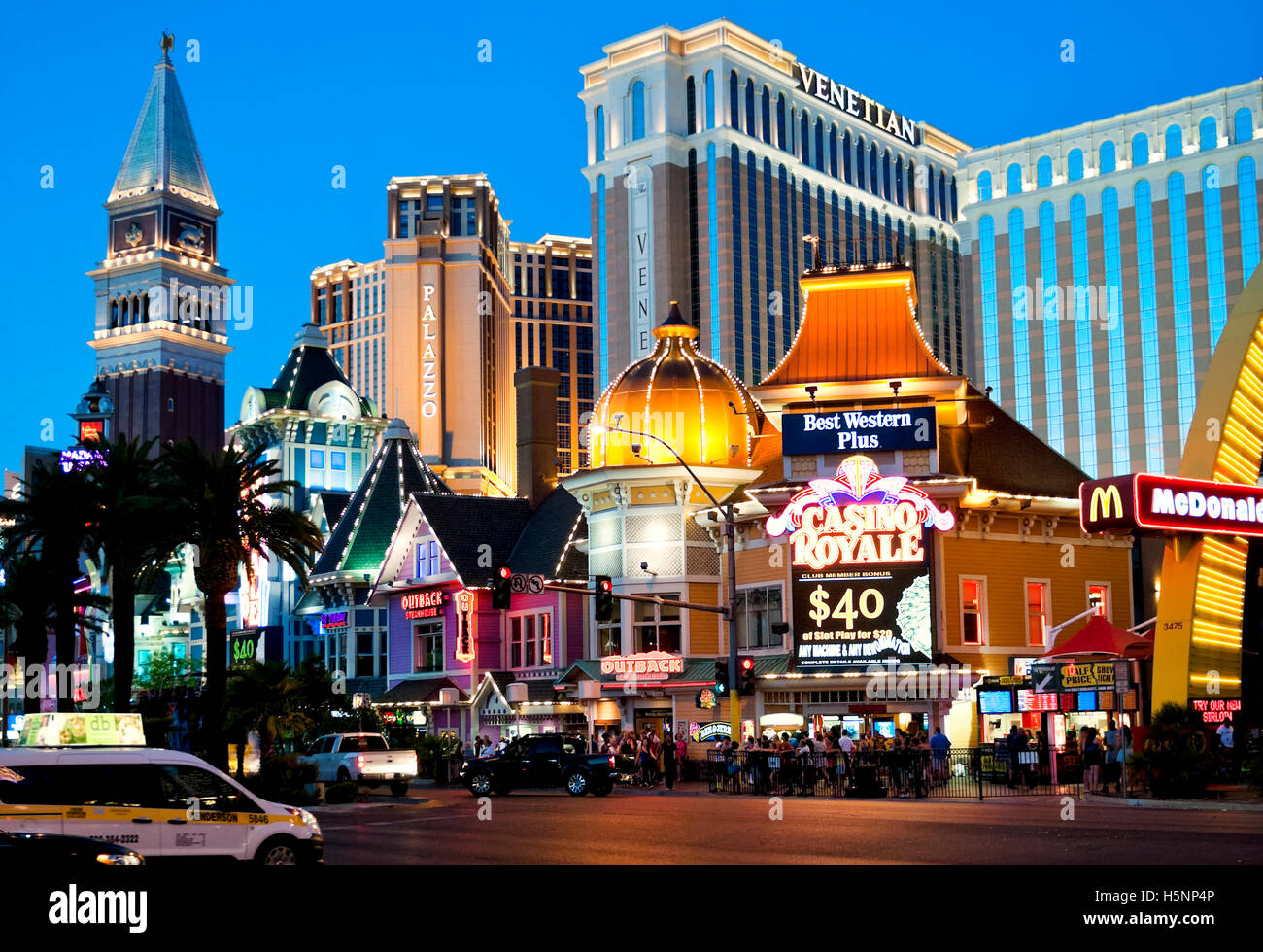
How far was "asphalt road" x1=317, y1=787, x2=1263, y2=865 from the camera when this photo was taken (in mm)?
20281

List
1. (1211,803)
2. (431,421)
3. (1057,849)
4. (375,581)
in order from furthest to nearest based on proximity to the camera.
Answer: (431,421) < (375,581) < (1211,803) < (1057,849)

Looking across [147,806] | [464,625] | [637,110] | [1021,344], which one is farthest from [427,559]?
[637,110]

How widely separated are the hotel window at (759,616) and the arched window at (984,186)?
481 ft

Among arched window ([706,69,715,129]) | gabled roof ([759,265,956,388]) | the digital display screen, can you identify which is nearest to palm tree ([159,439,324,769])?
gabled roof ([759,265,956,388])

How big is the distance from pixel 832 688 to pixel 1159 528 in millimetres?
17171

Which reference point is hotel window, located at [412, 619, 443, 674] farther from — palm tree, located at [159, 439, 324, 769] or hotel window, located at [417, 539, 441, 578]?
palm tree, located at [159, 439, 324, 769]

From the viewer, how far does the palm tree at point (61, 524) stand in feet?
155

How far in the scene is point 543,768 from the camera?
4122 centimetres

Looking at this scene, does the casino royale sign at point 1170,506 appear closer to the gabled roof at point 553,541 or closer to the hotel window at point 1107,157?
the gabled roof at point 553,541

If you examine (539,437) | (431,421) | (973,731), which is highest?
(431,421)

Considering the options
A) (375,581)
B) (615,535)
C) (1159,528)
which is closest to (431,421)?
(375,581)

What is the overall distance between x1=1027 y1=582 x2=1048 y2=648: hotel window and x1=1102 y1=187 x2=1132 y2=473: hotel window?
406 ft

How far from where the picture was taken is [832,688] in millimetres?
50156

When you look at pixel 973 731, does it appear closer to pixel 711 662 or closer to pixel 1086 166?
pixel 711 662
